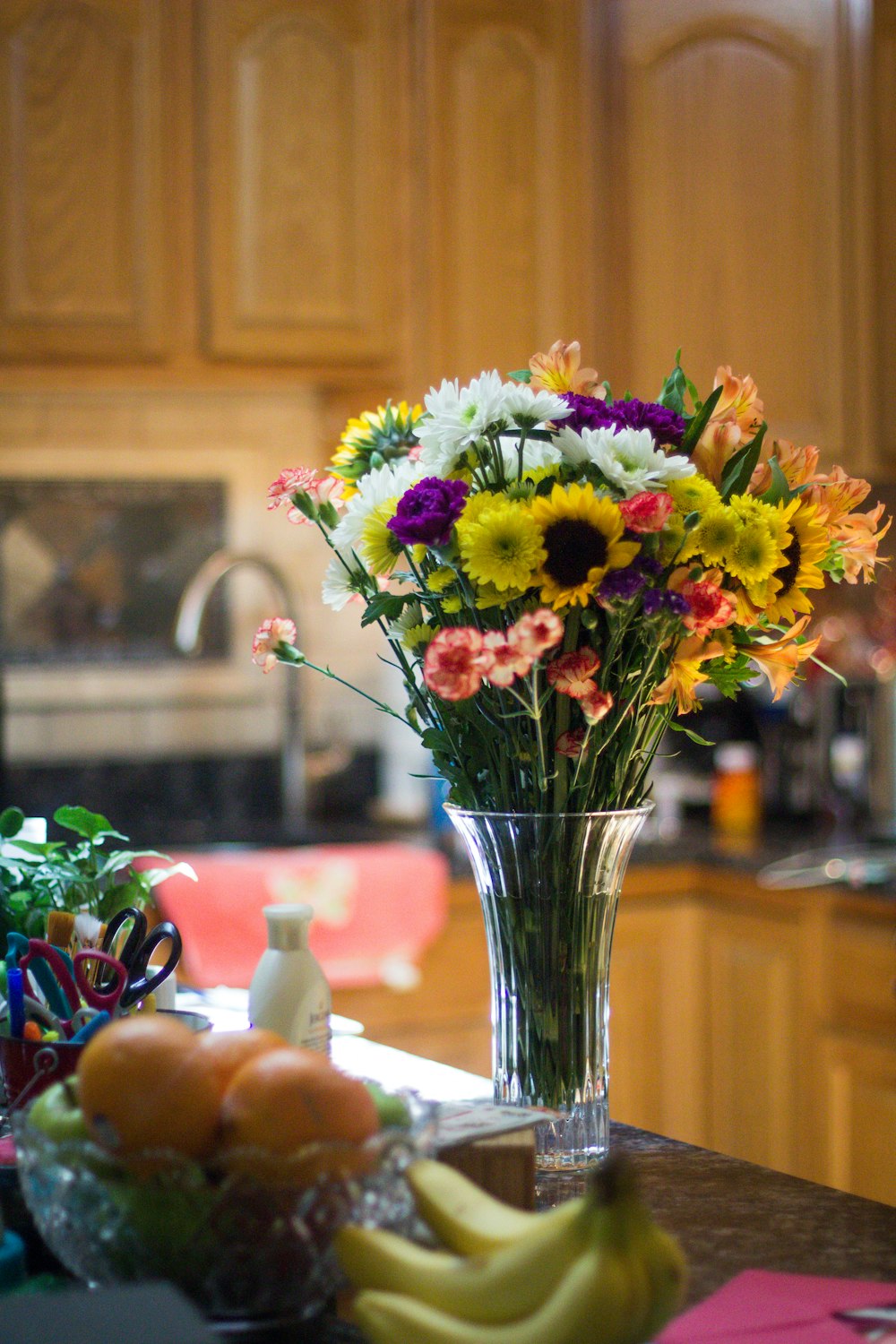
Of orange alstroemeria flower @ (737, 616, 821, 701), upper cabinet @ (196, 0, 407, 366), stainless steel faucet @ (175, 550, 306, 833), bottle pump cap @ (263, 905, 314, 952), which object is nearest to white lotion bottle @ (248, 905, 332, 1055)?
bottle pump cap @ (263, 905, 314, 952)

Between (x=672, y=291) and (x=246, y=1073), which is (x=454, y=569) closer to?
(x=246, y=1073)

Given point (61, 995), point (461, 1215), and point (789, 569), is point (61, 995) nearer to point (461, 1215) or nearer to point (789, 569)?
point (461, 1215)

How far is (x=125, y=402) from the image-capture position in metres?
2.99

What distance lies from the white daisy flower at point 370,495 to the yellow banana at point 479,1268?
0.45 m

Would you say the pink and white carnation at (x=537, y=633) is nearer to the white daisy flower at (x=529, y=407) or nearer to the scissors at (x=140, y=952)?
the white daisy flower at (x=529, y=407)

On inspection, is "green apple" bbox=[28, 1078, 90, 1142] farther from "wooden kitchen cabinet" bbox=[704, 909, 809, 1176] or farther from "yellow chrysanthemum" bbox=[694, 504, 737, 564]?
"wooden kitchen cabinet" bbox=[704, 909, 809, 1176]

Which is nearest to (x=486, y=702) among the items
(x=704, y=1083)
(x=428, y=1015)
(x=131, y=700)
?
(x=428, y=1015)

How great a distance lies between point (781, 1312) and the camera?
0.75 m

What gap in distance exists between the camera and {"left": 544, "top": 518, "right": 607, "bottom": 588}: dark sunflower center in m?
0.92

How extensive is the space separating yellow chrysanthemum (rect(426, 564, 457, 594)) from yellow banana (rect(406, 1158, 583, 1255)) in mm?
347

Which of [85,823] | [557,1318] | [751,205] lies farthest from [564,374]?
[751,205]

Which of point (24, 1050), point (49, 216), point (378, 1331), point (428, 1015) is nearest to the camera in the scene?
point (378, 1331)

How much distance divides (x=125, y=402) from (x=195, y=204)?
15.6 inches

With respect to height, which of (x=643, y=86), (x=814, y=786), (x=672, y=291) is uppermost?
(x=643, y=86)
